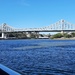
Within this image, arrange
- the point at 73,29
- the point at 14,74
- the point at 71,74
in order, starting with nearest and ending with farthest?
the point at 14,74, the point at 71,74, the point at 73,29

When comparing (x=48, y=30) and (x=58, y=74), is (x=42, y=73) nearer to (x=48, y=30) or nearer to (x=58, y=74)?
(x=58, y=74)

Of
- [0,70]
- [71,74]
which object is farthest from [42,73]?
[0,70]

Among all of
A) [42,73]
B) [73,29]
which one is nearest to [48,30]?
[73,29]

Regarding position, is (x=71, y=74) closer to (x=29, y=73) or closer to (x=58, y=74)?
(x=58, y=74)

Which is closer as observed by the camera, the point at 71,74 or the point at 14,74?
the point at 14,74

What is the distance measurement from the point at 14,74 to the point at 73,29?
19751 cm

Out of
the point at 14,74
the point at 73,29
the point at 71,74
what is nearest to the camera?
the point at 14,74

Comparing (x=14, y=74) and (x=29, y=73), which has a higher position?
(x=14, y=74)

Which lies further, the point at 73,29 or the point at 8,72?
the point at 73,29

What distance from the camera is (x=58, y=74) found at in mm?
14914

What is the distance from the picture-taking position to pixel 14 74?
375cm

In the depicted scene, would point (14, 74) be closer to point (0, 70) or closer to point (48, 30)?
point (0, 70)

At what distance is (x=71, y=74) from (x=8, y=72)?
37.3 feet

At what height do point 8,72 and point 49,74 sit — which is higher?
point 8,72
